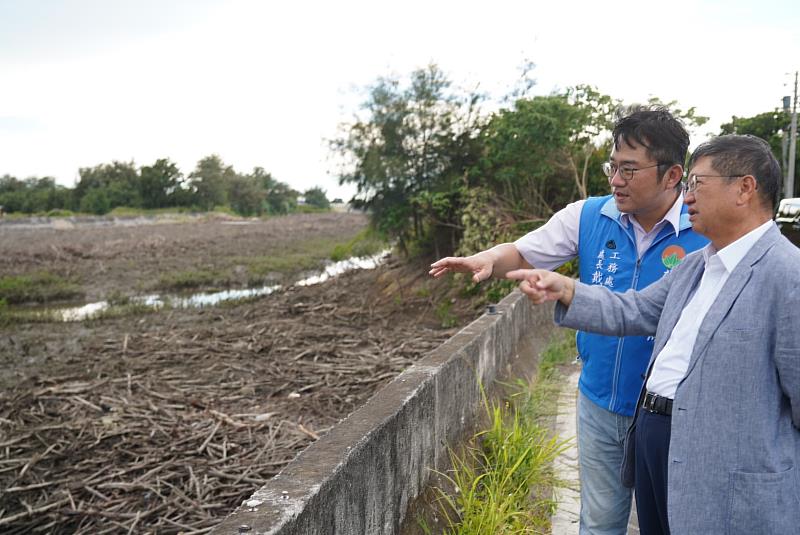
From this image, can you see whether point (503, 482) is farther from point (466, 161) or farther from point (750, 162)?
point (466, 161)

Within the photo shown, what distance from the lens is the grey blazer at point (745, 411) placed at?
76.4 inches

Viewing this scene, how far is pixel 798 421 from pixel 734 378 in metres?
0.20

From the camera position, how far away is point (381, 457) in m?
3.13

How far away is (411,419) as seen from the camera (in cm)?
355

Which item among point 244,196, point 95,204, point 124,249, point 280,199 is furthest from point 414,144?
point 280,199

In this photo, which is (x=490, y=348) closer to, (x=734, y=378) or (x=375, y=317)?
(x=734, y=378)

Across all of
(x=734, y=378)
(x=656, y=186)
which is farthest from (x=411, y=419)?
(x=734, y=378)

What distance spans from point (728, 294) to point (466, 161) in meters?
13.4

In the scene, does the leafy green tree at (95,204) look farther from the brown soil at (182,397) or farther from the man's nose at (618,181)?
the man's nose at (618,181)

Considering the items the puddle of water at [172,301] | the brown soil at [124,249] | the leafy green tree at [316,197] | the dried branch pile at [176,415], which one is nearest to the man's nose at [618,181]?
the dried branch pile at [176,415]

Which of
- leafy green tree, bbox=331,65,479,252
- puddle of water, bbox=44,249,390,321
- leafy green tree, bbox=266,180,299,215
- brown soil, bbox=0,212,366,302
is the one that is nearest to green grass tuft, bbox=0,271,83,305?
brown soil, bbox=0,212,366,302

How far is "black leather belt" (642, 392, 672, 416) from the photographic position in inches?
89.0

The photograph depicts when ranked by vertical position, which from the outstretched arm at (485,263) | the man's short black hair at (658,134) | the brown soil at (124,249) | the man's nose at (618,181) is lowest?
the brown soil at (124,249)

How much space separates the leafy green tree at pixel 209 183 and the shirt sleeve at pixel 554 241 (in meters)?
70.0
